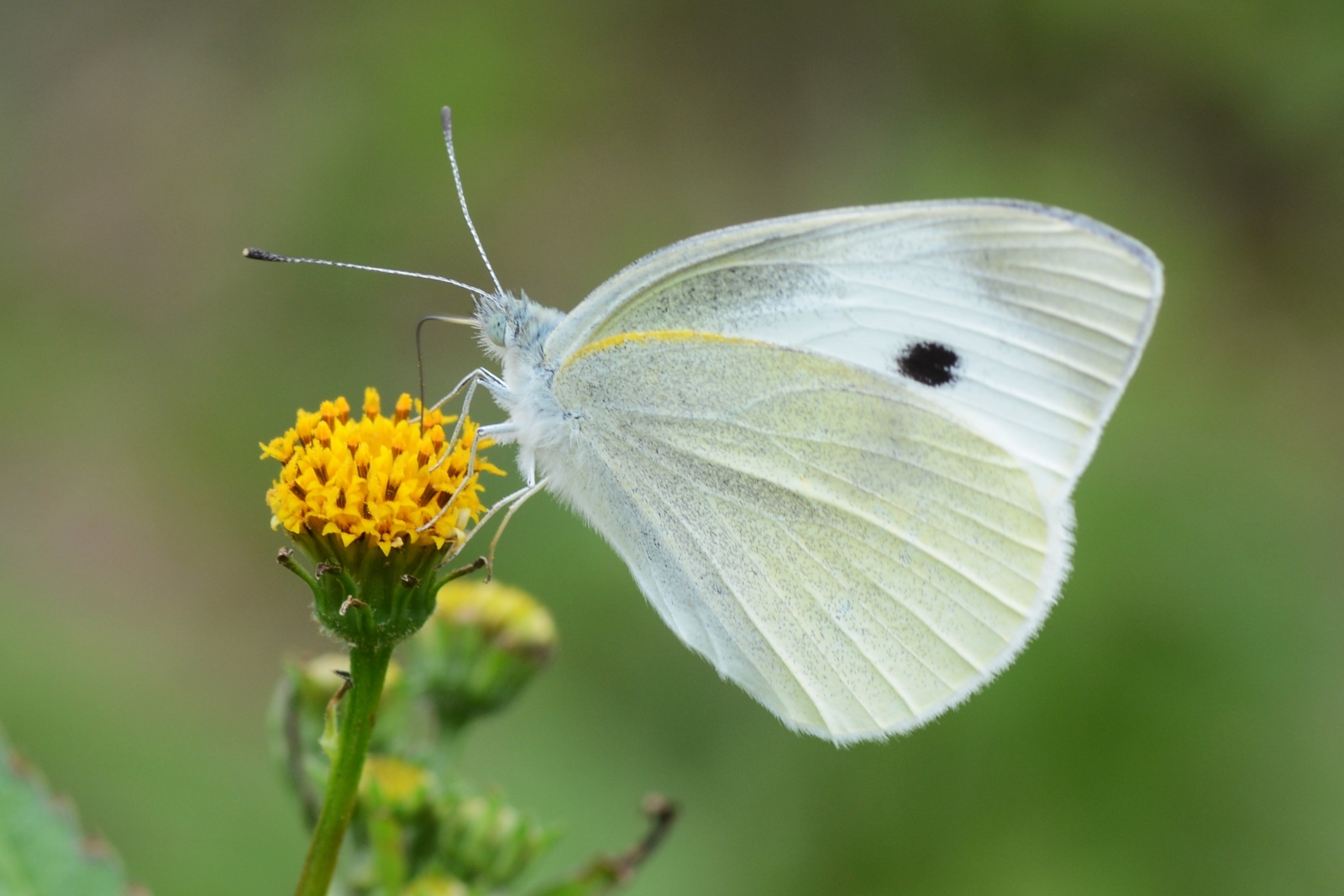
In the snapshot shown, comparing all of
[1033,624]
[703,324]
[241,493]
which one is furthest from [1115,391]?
[241,493]

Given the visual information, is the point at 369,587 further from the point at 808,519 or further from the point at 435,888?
the point at 808,519

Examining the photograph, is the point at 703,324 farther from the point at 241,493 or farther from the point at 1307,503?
the point at 241,493

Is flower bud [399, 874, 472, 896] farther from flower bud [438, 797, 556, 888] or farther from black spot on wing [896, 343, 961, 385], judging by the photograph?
black spot on wing [896, 343, 961, 385]

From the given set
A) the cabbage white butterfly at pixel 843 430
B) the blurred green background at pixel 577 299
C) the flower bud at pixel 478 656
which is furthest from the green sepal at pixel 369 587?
the blurred green background at pixel 577 299

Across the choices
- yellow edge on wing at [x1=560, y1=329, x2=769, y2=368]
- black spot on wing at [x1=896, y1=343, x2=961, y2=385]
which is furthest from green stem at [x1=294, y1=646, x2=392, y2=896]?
black spot on wing at [x1=896, y1=343, x2=961, y2=385]

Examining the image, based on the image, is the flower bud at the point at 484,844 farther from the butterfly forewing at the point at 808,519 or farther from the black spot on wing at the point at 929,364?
the black spot on wing at the point at 929,364
